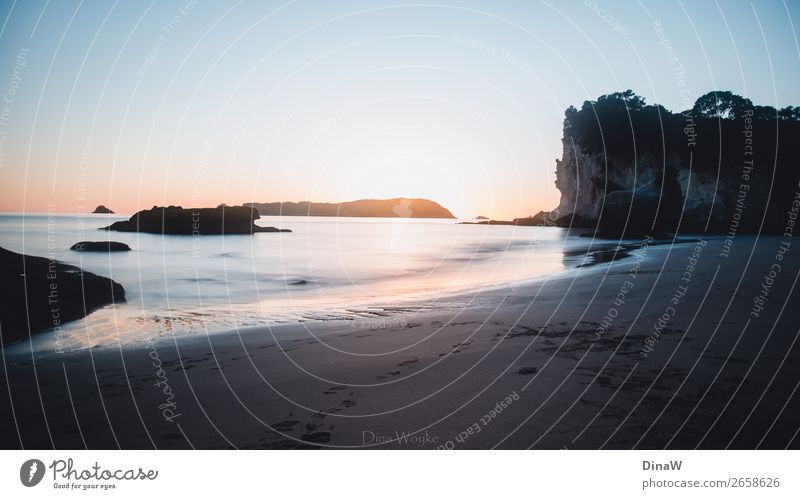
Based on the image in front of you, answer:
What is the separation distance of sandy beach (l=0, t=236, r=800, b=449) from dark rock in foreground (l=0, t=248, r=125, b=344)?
1214 mm

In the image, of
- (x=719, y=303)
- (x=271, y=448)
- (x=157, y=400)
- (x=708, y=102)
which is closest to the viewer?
(x=271, y=448)

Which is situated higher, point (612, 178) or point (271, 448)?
point (612, 178)

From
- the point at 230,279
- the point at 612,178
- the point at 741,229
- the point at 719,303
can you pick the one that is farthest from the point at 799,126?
the point at 230,279

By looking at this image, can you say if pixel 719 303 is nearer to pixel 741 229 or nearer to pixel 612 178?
pixel 741 229

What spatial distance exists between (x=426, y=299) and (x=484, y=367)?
7116 mm

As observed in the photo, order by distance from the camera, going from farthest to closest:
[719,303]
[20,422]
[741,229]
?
[741,229] → [719,303] → [20,422]

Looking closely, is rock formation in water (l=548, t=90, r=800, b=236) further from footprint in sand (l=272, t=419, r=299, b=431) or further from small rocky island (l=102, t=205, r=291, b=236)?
footprint in sand (l=272, t=419, r=299, b=431)

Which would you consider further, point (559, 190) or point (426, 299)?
point (559, 190)

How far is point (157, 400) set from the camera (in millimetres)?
4828

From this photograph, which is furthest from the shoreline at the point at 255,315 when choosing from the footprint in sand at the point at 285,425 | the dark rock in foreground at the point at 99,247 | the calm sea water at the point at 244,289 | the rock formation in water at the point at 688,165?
the rock formation in water at the point at 688,165

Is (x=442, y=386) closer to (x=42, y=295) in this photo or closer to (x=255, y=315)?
(x=255, y=315)

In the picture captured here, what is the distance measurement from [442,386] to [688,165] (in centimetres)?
6564

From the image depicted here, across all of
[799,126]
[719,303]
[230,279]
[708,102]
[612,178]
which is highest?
[708,102]

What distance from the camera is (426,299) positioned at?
12.6m
